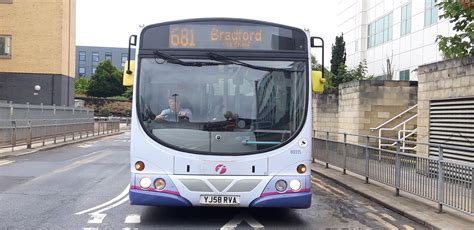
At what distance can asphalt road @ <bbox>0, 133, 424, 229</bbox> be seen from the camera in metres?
7.63

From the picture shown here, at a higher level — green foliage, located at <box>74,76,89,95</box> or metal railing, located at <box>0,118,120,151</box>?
green foliage, located at <box>74,76,89,95</box>

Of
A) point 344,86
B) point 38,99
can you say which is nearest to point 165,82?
point 344,86

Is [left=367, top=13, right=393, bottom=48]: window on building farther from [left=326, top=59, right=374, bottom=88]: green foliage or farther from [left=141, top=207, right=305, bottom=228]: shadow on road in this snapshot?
[left=141, top=207, right=305, bottom=228]: shadow on road

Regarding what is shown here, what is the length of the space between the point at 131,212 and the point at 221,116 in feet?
8.07

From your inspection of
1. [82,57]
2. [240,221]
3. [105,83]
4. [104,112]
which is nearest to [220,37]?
[240,221]

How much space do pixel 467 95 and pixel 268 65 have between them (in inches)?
249

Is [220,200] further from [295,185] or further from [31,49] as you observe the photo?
[31,49]

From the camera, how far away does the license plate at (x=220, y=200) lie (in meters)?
7.24

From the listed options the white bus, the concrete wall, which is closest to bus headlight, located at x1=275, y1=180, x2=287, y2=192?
the white bus

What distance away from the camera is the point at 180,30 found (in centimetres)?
765

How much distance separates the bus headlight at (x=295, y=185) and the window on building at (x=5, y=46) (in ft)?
112

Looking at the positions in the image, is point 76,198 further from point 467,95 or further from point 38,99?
point 38,99

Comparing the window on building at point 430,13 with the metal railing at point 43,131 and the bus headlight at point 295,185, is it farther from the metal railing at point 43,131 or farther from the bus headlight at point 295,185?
the bus headlight at point 295,185

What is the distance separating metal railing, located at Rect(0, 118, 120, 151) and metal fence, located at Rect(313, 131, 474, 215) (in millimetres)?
13372
